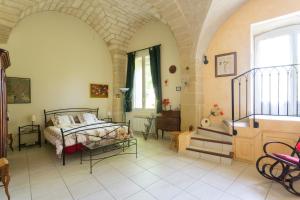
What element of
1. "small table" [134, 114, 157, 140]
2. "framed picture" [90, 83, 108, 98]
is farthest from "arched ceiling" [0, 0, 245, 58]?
Result: "small table" [134, 114, 157, 140]

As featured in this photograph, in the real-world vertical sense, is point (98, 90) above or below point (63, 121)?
above

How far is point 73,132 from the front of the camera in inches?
142

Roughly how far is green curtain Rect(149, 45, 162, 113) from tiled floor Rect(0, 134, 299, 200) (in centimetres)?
218

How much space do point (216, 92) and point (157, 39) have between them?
2.63 metres

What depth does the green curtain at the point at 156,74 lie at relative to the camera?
550 cm

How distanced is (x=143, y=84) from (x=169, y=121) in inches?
73.3

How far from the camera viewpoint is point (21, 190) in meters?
2.38

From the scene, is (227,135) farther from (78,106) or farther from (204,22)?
(78,106)

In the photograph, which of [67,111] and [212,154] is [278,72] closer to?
[212,154]

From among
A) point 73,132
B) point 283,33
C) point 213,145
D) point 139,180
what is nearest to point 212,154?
point 213,145

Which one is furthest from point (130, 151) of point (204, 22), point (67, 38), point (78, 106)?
point (67, 38)

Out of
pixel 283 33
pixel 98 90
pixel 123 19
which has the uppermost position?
pixel 123 19

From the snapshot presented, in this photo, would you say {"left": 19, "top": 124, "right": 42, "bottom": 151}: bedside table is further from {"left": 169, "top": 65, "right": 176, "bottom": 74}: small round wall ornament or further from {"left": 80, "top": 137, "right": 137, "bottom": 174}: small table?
{"left": 169, "top": 65, "right": 176, "bottom": 74}: small round wall ornament

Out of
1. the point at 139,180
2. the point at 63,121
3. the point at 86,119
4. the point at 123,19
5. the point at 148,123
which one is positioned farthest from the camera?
the point at 148,123
